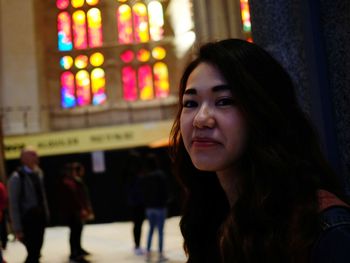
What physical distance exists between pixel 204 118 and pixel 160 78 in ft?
55.0

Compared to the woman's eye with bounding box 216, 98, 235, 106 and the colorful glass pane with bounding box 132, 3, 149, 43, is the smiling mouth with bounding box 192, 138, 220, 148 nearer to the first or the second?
the woman's eye with bounding box 216, 98, 235, 106

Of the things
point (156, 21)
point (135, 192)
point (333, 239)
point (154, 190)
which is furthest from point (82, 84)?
point (333, 239)

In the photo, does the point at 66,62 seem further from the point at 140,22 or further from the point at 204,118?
the point at 204,118

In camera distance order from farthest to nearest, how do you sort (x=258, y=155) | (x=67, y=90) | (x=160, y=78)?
(x=160, y=78) → (x=67, y=90) → (x=258, y=155)

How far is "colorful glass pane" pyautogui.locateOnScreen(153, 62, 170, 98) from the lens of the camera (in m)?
17.4

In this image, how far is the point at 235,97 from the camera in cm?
96

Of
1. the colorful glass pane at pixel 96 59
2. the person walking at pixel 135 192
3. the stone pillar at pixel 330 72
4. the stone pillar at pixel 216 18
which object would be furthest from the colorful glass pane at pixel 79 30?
the stone pillar at pixel 330 72

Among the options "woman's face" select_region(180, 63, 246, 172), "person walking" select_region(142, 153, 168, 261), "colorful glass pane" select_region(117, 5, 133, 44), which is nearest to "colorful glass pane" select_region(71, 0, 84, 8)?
"colorful glass pane" select_region(117, 5, 133, 44)

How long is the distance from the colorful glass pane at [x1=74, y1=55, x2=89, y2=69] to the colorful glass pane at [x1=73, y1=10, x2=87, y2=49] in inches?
16.3

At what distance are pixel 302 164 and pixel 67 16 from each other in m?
18.4

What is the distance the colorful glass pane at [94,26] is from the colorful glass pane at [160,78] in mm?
2601

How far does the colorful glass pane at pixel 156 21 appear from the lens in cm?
1762

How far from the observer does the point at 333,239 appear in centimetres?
74

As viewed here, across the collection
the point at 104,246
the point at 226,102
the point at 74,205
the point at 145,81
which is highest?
the point at 145,81
